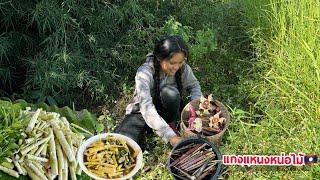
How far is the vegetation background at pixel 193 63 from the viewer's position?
404cm

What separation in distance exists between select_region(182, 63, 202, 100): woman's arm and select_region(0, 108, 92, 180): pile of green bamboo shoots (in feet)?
3.82

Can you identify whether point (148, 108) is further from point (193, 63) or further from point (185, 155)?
point (193, 63)

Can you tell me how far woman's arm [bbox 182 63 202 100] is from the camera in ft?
14.1

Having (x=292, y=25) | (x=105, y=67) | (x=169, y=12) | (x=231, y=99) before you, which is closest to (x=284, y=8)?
(x=292, y=25)

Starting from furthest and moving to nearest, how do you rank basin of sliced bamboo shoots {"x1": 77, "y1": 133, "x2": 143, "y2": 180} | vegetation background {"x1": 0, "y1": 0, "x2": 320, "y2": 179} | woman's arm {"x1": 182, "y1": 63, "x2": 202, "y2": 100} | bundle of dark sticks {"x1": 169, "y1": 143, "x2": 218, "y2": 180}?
1. woman's arm {"x1": 182, "y1": 63, "x2": 202, "y2": 100}
2. vegetation background {"x1": 0, "y1": 0, "x2": 320, "y2": 179}
3. bundle of dark sticks {"x1": 169, "y1": 143, "x2": 218, "y2": 180}
4. basin of sliced bamboo shoots {"x1": 77, "y1": 133, "x2": 143, "y2": 180}

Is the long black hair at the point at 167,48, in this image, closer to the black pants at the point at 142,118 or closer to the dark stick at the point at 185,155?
the black pants at the point at 142,118

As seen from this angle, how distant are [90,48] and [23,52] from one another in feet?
2.12

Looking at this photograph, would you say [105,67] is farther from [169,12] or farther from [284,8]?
[284,8]

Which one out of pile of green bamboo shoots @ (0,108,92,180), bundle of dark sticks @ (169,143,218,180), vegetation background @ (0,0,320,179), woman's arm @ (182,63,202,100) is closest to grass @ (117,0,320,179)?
vegetation background @ (0,0,320,179)

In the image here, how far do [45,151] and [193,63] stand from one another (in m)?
2.29

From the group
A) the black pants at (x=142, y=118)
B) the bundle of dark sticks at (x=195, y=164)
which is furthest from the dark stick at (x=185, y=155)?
the black pants at (x=142, y=118)

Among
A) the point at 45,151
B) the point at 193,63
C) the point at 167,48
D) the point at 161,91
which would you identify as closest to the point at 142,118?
the point at 161,91

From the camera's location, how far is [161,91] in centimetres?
419

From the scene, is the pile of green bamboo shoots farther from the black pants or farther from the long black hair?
the long black hair
